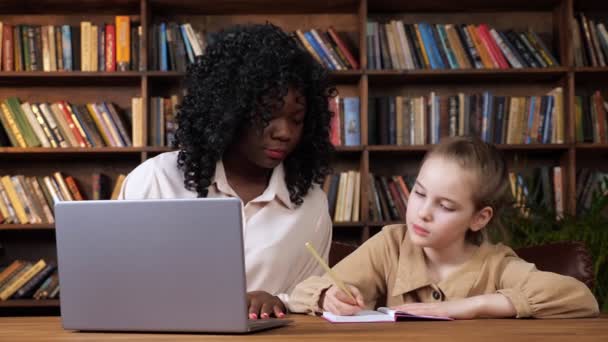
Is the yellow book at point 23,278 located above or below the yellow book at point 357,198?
below

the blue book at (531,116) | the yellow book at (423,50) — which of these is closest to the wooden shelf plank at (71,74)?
the yellow book at (423,50)

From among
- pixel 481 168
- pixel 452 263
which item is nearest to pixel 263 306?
pixel 452 263

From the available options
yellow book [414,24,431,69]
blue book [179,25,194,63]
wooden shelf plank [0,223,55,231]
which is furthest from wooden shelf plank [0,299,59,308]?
yellow book [414,24,431,69]

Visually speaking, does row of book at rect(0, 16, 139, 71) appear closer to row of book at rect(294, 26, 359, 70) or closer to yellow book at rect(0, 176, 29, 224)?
yellow book at rect(0, 176, 29, 224)

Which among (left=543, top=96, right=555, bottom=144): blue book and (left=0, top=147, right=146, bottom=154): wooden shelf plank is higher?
(left=543, top=96, right=555, bottom=144): blue book

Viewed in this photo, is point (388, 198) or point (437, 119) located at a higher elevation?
point (437, 119)

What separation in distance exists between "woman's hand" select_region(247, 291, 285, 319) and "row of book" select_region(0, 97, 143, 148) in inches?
86.6

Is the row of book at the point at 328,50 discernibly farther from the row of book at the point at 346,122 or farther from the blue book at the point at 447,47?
the blue book at the point at 447,47

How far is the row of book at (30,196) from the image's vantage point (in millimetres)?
3611

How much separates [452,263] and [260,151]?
2.13 ft

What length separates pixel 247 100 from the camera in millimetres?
2105

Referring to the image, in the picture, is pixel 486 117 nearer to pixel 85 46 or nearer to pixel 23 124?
pixel 85 46

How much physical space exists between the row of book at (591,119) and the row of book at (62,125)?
1.97 metres

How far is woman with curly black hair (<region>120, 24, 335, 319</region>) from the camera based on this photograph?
2.06m
